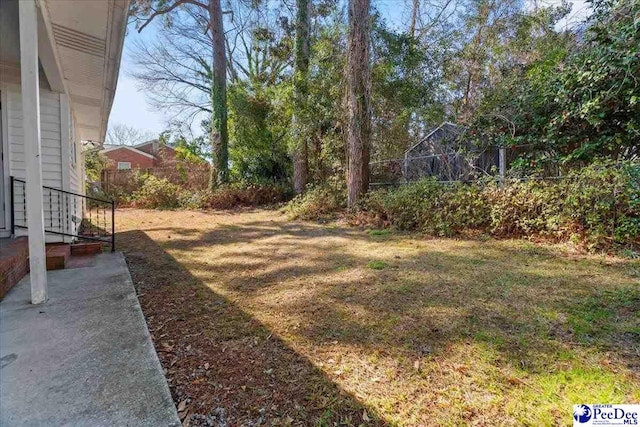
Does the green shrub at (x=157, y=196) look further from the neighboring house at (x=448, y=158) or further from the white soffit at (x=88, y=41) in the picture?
the neighboring house at (x=448, y=158)

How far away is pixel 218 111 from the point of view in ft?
44.3

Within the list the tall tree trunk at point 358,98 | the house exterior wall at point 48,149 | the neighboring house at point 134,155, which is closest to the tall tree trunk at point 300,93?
the tall tree trunk at point 358,98

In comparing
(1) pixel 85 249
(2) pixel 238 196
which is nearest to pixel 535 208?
(1) pixel 85 249

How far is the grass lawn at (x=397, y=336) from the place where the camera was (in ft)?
5.62

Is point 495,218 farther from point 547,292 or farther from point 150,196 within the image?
point 150,196

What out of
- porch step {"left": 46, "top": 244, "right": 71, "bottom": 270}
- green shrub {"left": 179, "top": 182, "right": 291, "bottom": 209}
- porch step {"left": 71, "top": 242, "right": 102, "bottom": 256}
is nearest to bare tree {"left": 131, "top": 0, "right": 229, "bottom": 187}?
green shrub {"left": 179, "top": 182, "right": 291, "bottom": 209}

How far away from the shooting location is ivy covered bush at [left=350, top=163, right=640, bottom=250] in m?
4.49

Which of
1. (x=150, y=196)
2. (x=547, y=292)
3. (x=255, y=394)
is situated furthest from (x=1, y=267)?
(x=150, y=196)

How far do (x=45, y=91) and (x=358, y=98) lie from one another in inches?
229

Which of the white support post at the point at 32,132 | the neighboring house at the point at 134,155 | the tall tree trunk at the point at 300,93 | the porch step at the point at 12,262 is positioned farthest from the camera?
the neighboring house at the point at 134,155

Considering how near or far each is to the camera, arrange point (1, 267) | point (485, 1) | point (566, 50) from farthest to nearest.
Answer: point (485, 1) < point (566, 50) < point (1, 267)

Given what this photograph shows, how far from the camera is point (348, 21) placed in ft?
26.1

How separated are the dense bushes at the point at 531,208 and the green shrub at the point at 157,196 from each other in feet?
28.8

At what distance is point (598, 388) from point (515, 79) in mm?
7381
